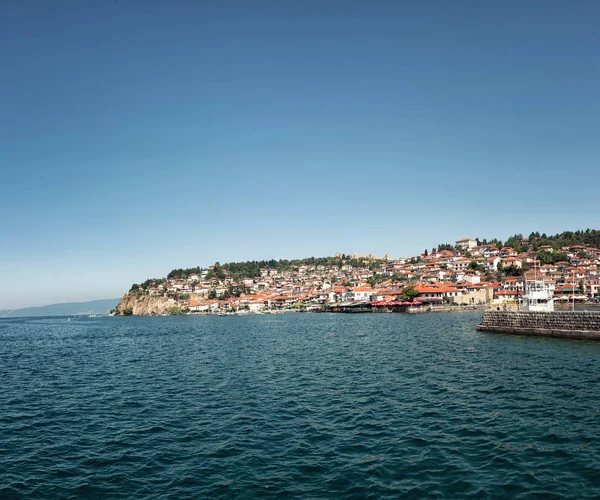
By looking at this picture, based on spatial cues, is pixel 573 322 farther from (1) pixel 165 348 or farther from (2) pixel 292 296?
(2) pixel 292 296

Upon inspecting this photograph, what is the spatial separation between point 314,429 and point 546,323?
129 feet

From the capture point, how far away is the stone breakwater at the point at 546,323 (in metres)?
43.4

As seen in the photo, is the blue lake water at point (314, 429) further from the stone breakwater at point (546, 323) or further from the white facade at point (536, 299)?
the white facade at point (536, 299)

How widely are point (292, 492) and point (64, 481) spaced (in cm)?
790

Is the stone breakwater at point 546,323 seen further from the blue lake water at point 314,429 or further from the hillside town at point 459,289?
the hillside town at point 459,289

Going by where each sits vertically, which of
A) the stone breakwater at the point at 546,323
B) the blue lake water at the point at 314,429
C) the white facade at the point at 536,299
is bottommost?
the blue lake water at the point at 314,429

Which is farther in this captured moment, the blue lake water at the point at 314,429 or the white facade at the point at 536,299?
the white facade at the point at 536,299

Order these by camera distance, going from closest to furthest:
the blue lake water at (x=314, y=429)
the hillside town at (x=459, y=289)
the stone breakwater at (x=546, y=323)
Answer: the blue lake water at (x=314, y=429) → the stone breakwater at (x=546, y=323) → the hillside town at (x=459, y=289)

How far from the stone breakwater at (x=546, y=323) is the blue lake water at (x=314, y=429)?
323 inches

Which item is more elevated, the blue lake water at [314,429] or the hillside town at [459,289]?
the hillside town at [459,289]

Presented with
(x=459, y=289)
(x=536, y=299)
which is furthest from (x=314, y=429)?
(x=459, y=289)

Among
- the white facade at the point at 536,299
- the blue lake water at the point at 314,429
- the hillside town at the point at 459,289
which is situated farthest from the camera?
the hillside town at the point at 459,289

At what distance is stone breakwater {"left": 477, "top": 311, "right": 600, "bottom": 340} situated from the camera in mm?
43406

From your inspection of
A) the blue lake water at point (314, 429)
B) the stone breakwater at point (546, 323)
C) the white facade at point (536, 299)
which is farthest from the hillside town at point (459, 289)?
the blue lake water at point (314, 429)
